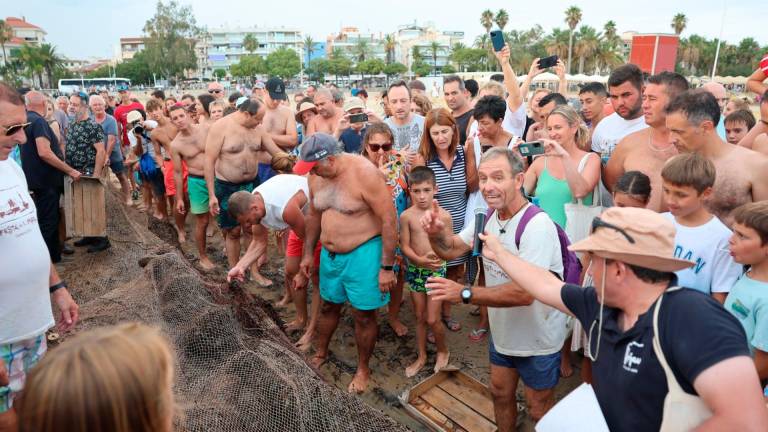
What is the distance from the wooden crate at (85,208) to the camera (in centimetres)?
617

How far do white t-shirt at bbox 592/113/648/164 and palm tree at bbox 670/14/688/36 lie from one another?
69066 millimetres

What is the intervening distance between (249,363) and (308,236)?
1.48 m

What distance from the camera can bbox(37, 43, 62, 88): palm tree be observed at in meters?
68.0

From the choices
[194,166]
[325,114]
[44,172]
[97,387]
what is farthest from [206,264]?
[97,387]

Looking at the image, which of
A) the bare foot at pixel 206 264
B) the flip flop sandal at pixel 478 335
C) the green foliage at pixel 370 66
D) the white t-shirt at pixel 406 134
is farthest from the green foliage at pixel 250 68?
the flip flop sandal at pixel 478 335

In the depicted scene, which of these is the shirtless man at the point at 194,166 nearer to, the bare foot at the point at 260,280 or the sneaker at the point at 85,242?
the bare foot at the point at 260,280

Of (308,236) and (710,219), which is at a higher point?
(710,219)

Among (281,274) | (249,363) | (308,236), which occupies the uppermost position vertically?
(308,236)

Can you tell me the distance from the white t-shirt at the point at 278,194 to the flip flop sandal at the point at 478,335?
2.12 m

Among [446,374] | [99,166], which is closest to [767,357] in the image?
[446,374]

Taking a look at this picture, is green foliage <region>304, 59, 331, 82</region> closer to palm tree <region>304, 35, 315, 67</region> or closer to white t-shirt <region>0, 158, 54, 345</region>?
palm tree <region>304, 35, 315, 67</region>

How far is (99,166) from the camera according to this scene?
23.4ft

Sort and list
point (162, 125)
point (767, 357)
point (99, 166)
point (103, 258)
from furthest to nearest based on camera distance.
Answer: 1. point (162, 125)
2. point (99, 166)
3. point (103, 258)
4. point (767, 357)

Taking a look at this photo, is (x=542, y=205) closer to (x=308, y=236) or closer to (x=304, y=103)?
(x=308, y=236)
